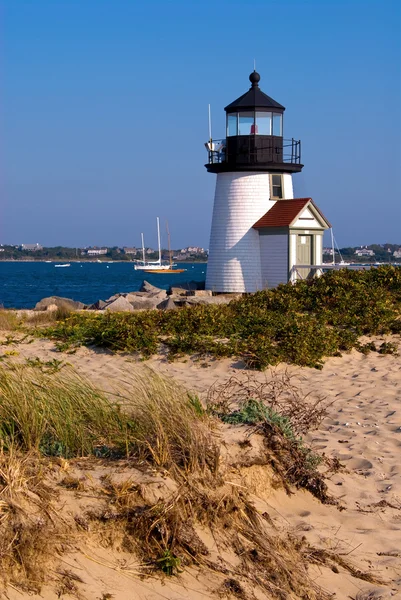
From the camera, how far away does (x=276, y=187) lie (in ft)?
86.1

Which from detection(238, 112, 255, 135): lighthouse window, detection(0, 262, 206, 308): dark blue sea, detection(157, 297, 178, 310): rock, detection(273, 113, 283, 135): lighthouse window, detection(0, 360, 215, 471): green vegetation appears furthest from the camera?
detection(0, 262, 206, 308): dark blue sea

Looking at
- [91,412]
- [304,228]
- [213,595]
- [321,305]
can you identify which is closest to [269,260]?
[304,228]

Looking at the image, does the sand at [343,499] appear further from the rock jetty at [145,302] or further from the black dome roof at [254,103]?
the black dome roof at [254,103]

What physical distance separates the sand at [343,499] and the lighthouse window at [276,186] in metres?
15.4

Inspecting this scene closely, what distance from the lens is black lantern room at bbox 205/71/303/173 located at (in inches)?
1003

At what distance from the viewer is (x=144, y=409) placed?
563 centimetres

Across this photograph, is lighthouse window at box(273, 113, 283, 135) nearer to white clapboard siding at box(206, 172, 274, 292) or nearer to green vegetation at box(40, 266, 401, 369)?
white clapboard siding at box(206, 172, 274, 292)

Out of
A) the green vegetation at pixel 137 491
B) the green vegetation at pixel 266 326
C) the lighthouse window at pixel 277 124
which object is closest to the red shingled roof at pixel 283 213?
the lighthouse window at pixel 277 124

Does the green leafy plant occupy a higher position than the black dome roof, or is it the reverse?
the black dome roof

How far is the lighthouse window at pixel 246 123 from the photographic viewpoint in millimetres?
25641

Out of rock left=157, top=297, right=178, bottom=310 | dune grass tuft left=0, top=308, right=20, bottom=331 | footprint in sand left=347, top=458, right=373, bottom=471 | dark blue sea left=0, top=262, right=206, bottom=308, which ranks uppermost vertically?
dune grass tuft left=0, top=308, right=20, bottom=331

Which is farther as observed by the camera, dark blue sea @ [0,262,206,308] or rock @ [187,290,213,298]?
dark blue sea @ [0,262,206,308]

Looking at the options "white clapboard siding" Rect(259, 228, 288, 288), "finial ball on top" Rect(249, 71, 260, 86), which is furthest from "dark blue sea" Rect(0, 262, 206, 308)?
"finial ball on top" Rect(249, 71, 260, 86)

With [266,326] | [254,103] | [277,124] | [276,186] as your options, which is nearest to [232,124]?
[254,103]
